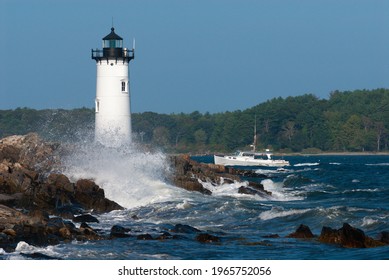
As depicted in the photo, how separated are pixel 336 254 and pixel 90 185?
11443mm

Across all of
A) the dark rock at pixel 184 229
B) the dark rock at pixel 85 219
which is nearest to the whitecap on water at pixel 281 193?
the dark rock at pixel 85 219

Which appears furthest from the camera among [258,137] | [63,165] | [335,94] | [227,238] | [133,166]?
[335,94]

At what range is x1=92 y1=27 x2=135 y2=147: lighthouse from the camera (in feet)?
139

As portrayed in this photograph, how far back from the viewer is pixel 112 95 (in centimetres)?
4225

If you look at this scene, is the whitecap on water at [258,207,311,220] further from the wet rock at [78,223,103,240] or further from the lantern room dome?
the lantern room dome

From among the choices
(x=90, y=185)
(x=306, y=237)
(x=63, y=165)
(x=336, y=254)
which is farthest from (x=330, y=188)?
(x=336, y=254)

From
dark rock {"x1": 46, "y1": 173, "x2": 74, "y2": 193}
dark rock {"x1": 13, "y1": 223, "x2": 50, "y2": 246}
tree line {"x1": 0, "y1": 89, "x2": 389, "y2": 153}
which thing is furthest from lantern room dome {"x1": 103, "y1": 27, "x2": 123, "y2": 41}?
tree line {"x1": 0, "y1": 89, "x2": 389, "y2": 153}

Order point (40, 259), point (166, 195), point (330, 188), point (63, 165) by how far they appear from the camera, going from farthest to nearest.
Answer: point (330, 188) < point (63, 165) < point (166, 195) < point (40, 259)

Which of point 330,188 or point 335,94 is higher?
point 335,94

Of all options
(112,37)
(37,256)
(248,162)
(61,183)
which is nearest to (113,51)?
(112,37)

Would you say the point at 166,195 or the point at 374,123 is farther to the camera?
the point at 374,123

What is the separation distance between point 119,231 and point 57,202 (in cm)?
577

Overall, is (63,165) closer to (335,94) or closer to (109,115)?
(109,115)
